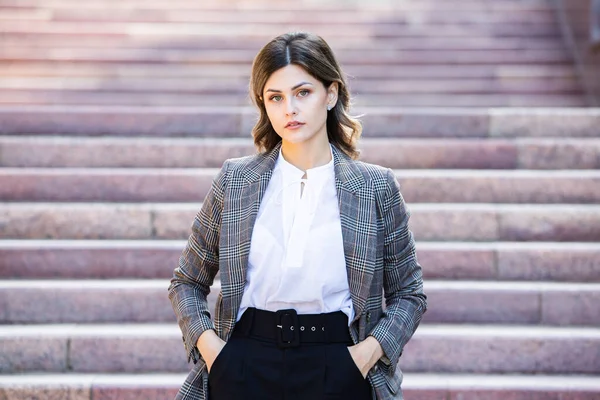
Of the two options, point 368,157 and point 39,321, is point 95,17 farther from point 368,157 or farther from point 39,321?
point 39,321

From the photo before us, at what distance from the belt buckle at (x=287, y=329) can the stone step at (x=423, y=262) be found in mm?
2574

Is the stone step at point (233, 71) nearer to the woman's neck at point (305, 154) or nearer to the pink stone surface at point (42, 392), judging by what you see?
the pink stone surface at point (42, 392)

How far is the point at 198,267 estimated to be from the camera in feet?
8.42

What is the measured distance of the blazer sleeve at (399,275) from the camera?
2.46 m

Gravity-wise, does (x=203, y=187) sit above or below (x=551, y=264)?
above

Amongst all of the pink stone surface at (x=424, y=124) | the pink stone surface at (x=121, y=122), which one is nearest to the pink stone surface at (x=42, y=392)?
the pink stone surface at (x=121, y=122)

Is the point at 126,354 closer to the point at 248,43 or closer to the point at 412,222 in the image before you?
the point at 412,222

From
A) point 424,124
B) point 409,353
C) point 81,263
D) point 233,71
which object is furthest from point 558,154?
point 81,263

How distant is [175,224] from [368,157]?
5.01 feet

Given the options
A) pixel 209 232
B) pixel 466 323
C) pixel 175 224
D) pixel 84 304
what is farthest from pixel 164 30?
pixel 209 232

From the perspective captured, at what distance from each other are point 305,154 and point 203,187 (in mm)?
2846

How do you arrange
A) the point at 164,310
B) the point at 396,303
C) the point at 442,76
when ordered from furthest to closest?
1. the point at 442,76
2. the point at 164,310
3. the point at 396,303

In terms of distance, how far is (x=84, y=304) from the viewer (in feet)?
15.0

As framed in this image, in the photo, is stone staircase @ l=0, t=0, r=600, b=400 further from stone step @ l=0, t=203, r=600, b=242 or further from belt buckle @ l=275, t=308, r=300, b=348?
belt buckle @ l=275, t=308, r=300, b=348
